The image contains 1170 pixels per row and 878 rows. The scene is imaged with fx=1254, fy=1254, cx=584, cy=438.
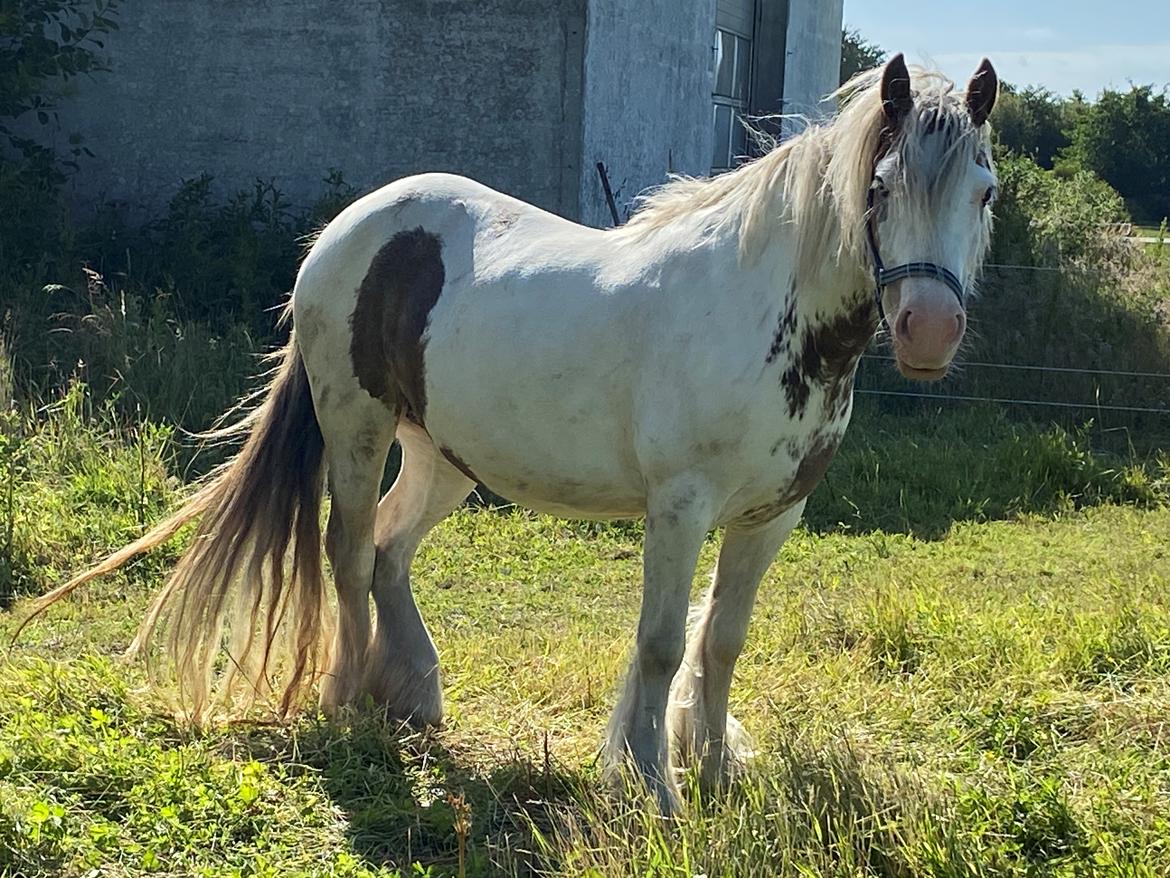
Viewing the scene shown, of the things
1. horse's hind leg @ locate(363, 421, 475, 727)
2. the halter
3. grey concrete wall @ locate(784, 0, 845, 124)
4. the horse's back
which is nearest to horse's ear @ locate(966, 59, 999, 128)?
the halter

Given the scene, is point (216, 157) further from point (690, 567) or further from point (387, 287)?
point (690, 567)

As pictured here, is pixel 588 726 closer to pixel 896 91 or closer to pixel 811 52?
pixel 896 91

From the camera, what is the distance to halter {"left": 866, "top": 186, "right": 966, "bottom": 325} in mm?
2719

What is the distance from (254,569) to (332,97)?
615 centimetres

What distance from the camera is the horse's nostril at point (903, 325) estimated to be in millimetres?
2701

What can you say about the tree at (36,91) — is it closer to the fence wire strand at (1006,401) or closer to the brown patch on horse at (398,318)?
the brown patch on horse at (398,318)

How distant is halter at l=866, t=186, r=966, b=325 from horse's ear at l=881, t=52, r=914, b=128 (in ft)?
0.58

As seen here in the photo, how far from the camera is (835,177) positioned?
2975 millimetres

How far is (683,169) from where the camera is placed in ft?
36.2

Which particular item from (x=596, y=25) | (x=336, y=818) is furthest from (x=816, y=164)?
(x=596, y=25)

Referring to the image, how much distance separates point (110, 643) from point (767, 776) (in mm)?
2760

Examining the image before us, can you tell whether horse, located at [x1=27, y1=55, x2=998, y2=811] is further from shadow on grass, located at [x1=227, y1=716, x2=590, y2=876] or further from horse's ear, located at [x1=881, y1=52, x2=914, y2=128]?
shadow on grass, located at [x1=227, y1=716, x2=590, y2=876]

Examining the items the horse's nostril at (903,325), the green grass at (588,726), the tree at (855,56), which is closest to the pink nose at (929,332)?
the horse's nostril at (903,325)

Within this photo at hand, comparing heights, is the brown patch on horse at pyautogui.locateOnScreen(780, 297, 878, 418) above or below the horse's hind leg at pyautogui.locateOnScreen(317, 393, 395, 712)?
above
